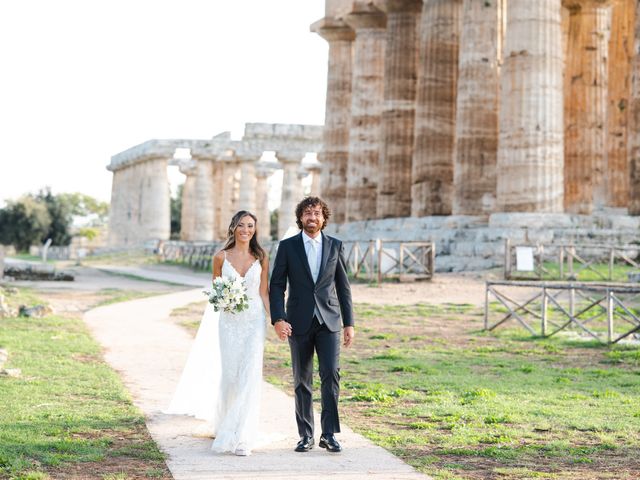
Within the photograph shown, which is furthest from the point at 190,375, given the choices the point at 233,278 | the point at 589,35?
the point at 589,35

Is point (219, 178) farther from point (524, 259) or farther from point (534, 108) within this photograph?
point (524, 259)

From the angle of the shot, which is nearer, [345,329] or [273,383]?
[345,329]

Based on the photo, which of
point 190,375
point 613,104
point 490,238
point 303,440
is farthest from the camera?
point 613,104

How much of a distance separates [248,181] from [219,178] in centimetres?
531

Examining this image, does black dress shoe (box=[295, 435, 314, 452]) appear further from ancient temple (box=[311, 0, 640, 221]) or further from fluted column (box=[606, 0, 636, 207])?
fluted column (box=[606, 0, 636, 207])

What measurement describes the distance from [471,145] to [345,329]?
30209mm

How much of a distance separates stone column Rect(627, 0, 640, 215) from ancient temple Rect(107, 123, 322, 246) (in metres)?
37.7

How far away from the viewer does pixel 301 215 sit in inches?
379

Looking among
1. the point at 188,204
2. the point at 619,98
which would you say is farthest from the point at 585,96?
the point at 188,204

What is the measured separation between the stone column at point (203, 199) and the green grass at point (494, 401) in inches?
2303

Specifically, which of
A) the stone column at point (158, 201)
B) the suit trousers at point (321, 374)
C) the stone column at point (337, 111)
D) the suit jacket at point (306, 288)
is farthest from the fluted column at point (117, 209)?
the suit trousers at point (321, 374)

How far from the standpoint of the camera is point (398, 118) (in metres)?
45.8

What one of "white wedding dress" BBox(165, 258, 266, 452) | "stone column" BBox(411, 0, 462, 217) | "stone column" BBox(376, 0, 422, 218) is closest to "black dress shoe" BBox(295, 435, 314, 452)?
"white wedding dress" BBox(165, 258, 266, 452)

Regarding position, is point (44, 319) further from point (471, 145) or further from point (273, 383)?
point (471, 145)
